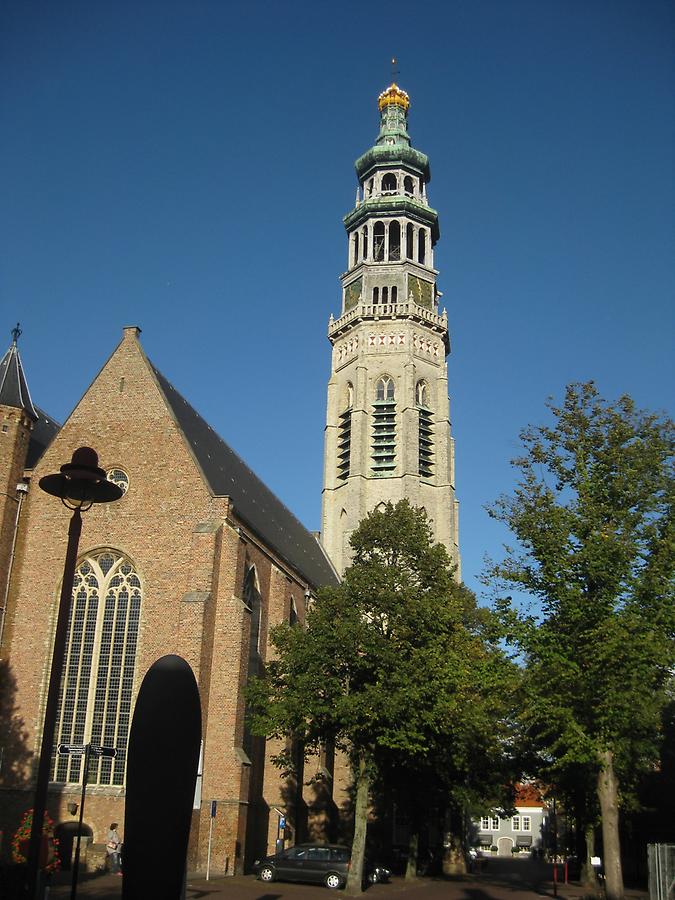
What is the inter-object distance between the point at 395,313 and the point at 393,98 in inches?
837

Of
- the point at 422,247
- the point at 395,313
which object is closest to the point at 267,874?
the point at 395,313

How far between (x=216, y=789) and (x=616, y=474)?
14707 millimetres

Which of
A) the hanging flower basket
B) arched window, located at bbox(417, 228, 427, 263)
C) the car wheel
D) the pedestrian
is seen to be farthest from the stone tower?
arched window, located at bbox(417, 228, 427, 263)

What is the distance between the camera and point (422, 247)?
60.6 metres

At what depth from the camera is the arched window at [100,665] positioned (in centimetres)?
2714

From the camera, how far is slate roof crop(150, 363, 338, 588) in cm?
3262

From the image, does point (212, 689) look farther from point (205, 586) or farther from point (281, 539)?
point (281, 539)

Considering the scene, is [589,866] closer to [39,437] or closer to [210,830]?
[210,830]

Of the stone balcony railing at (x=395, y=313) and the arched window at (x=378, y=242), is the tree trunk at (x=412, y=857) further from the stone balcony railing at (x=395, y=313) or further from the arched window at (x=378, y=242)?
the arched window at (x=378, y=242)

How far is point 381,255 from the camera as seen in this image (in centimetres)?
6025

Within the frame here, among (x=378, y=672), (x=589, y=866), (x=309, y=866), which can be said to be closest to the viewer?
(x=378, y=672)

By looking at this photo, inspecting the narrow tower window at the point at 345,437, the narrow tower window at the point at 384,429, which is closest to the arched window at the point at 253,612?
the narrow tower window at the point at 384,429

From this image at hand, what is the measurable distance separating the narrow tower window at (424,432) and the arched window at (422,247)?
10115 mm

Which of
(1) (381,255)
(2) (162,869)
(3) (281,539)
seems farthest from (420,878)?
(1) (381,255)
